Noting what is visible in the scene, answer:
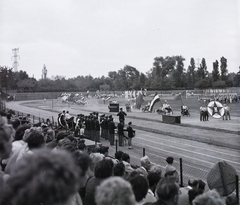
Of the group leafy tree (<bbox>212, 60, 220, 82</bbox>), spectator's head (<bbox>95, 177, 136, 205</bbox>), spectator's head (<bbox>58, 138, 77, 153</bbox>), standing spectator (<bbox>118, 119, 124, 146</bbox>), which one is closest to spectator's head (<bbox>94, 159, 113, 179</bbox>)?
spectator's head (<bbox>58, 138, 77, 153</bbox>)

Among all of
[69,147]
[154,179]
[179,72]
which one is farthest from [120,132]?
[179,72]

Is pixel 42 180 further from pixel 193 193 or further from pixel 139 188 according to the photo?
pixel 193 193

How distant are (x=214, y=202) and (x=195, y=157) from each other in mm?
11612

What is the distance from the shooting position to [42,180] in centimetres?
187

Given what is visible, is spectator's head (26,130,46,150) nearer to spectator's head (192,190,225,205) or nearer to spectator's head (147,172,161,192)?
spectator's head (147,172,161,192)

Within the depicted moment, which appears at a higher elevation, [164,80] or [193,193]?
[164,80]

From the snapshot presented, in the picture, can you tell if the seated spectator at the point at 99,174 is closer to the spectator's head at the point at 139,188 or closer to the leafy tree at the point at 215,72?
the spectator's head at the point at 139,188

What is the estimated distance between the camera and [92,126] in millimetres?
18891

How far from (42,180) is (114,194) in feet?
2.52

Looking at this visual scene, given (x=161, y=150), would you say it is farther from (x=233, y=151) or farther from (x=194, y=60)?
(x=194, y=60)

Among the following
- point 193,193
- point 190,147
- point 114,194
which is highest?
point 114,194

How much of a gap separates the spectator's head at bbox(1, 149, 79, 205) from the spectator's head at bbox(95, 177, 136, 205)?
52cm

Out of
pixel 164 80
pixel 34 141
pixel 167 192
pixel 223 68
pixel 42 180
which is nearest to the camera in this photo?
pixel 42 180

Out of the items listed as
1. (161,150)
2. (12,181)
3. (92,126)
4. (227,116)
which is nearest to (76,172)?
(12,181)
